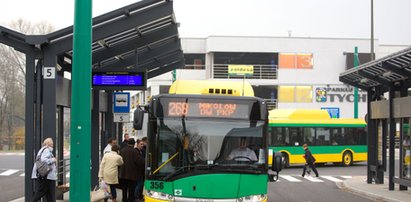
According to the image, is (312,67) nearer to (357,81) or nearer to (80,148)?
(357,81)

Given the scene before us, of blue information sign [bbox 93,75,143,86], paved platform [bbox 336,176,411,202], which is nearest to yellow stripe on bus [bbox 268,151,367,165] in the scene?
paved platform [bbox 336,176,411,202]

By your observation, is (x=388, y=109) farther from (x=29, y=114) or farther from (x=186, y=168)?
(x=29, y=114)

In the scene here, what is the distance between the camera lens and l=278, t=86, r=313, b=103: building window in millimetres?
52812

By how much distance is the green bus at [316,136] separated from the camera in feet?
105

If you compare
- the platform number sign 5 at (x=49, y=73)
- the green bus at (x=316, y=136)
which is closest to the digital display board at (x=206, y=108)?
the platform number sign 5 at (x=49, y=73)

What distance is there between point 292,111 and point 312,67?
66.2 feet

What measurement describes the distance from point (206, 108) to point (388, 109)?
1125 centimetres

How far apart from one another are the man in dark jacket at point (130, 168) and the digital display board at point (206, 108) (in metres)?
3.55

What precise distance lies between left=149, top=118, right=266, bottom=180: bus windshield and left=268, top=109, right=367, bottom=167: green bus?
843 inches

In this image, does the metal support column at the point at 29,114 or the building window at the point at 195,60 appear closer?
the metal support column at the point at 29,114

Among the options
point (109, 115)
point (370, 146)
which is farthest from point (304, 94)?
point (109, 115)

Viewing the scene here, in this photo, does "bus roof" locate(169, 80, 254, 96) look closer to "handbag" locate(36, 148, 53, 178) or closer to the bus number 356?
the bus number 356

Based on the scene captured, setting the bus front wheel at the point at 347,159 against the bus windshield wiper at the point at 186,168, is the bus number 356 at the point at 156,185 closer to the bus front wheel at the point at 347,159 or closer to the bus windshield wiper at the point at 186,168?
the bus windshield wiper at the point at 186,168

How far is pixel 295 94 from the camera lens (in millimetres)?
52844
